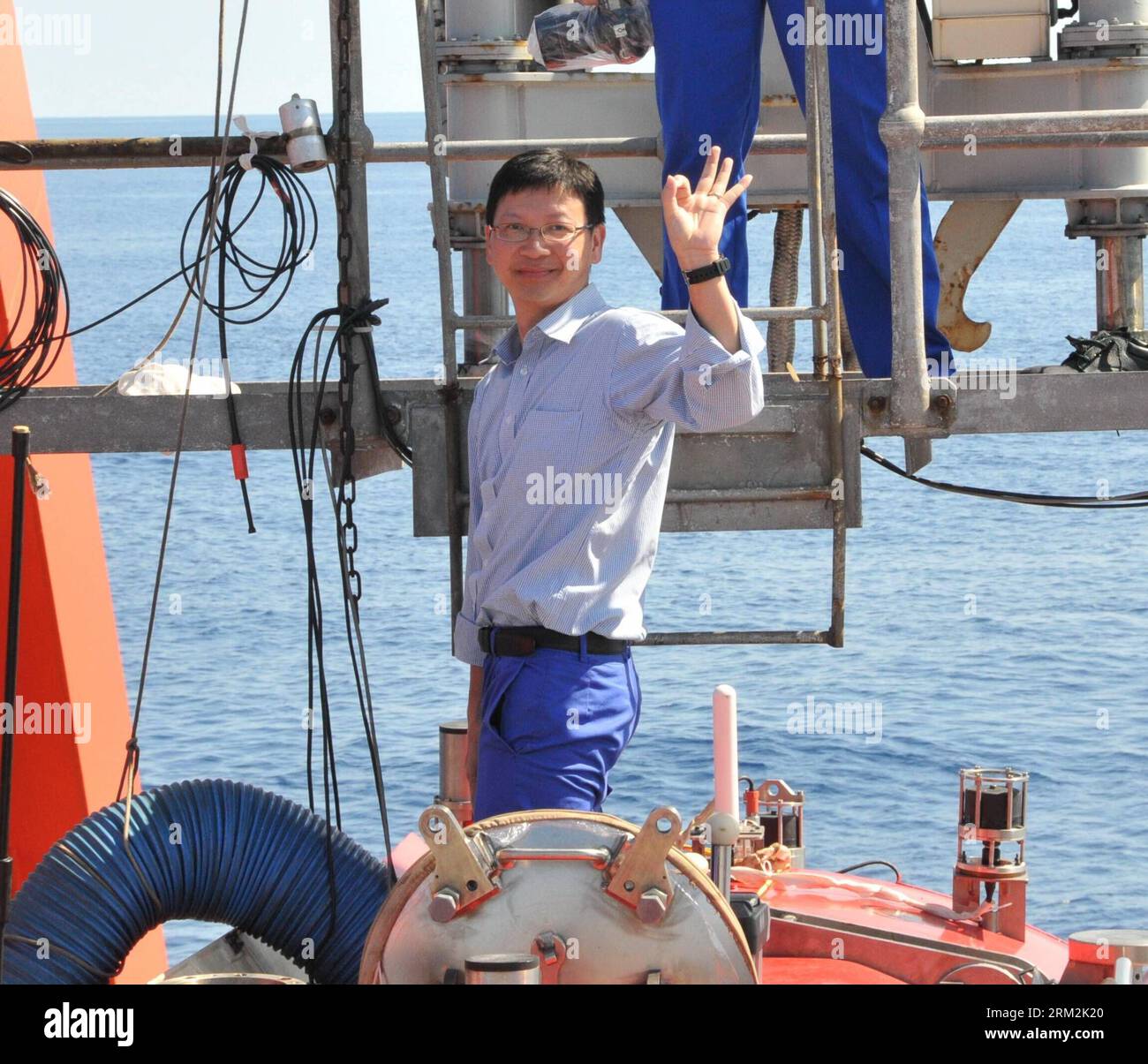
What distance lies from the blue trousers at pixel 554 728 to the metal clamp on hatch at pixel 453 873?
825 mm

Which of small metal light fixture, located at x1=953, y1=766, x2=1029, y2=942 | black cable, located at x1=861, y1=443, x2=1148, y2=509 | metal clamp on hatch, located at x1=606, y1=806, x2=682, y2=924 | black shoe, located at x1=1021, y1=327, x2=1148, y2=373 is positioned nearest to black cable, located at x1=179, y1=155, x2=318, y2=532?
black cable, located at x1=861, y1=443, x2=1148, y2=509

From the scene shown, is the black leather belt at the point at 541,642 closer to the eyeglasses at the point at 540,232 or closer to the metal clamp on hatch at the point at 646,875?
the eyeglasses at the point at 540,232

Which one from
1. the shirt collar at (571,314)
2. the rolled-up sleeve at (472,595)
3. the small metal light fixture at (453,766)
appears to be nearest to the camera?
the shirt collar at (571,314)

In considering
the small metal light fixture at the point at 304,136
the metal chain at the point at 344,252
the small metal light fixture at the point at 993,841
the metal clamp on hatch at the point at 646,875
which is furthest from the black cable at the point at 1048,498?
the metal clamp on hatch at the point at 646,875

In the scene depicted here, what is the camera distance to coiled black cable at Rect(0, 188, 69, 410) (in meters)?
5.25

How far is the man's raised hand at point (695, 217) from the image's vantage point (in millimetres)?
3555

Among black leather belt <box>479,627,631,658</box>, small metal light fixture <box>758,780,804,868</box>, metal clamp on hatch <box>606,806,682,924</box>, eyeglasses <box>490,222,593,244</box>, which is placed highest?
eyeglasses <box>490,222,593,244</box>

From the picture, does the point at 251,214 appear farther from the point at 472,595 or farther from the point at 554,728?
the point at 554,728

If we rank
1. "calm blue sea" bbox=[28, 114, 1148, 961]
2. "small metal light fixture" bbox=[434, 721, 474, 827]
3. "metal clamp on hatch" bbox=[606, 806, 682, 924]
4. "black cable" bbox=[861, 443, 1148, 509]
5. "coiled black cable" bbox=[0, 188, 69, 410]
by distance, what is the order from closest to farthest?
"metal clamp on hatch" bbox=[606, 806, 682, 924] → "coiled black cable" bbox=[0, 188, 69, 410] → "black cable" bbox=[861, 443, 1148, 509] → "small metal light fixture" bbox=[434, 721, 474, 827] → "calm blue sea" bbox=[28, 114, 1148, 961]

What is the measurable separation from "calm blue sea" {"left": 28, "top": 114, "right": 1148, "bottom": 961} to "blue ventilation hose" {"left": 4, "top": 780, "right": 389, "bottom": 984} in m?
10.5

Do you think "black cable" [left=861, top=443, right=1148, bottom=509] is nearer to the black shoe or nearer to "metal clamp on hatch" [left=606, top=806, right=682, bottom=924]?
the black shoe

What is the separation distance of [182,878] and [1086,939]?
107 inches

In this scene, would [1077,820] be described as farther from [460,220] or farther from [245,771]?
[460,220]
